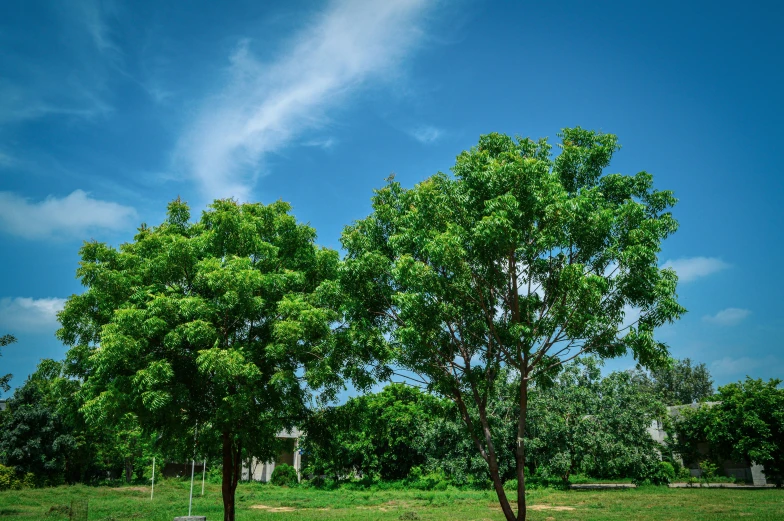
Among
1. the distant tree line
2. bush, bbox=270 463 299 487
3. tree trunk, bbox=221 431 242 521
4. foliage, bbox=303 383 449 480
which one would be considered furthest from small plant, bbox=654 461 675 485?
tree trunk, bbox=221 431 242 521

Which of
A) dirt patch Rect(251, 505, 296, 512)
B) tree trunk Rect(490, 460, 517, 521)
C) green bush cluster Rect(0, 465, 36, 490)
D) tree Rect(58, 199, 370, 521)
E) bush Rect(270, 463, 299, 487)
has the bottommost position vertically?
bush Rect(270, 463, 299, 487)

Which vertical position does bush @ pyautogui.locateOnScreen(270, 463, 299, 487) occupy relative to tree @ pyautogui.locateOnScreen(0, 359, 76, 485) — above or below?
below

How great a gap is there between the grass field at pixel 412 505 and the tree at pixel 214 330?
6.19 m

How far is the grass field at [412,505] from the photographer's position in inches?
722

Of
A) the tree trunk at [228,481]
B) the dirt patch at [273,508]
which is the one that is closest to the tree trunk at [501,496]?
the tree trunk at [228,481]

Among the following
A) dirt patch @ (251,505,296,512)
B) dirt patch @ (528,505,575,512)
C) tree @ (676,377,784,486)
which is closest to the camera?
dirt patch @ (528,505,575,512)

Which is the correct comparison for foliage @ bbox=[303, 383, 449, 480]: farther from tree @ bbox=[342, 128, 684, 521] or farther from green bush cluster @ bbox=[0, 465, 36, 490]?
tree @ bbox=[342, 128, 684, 521]

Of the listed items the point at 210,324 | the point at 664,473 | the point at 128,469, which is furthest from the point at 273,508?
the point at 128,469

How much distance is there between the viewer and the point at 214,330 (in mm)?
13656

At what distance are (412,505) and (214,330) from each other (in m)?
14.4

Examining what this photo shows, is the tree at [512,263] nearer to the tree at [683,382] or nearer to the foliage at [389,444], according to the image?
the foliage at [389,444]

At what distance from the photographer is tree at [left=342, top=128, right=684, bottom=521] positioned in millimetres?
11297

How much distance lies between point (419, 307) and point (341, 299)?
3083 millimetres

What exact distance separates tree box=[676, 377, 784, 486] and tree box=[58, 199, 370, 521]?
2229 centimetres
